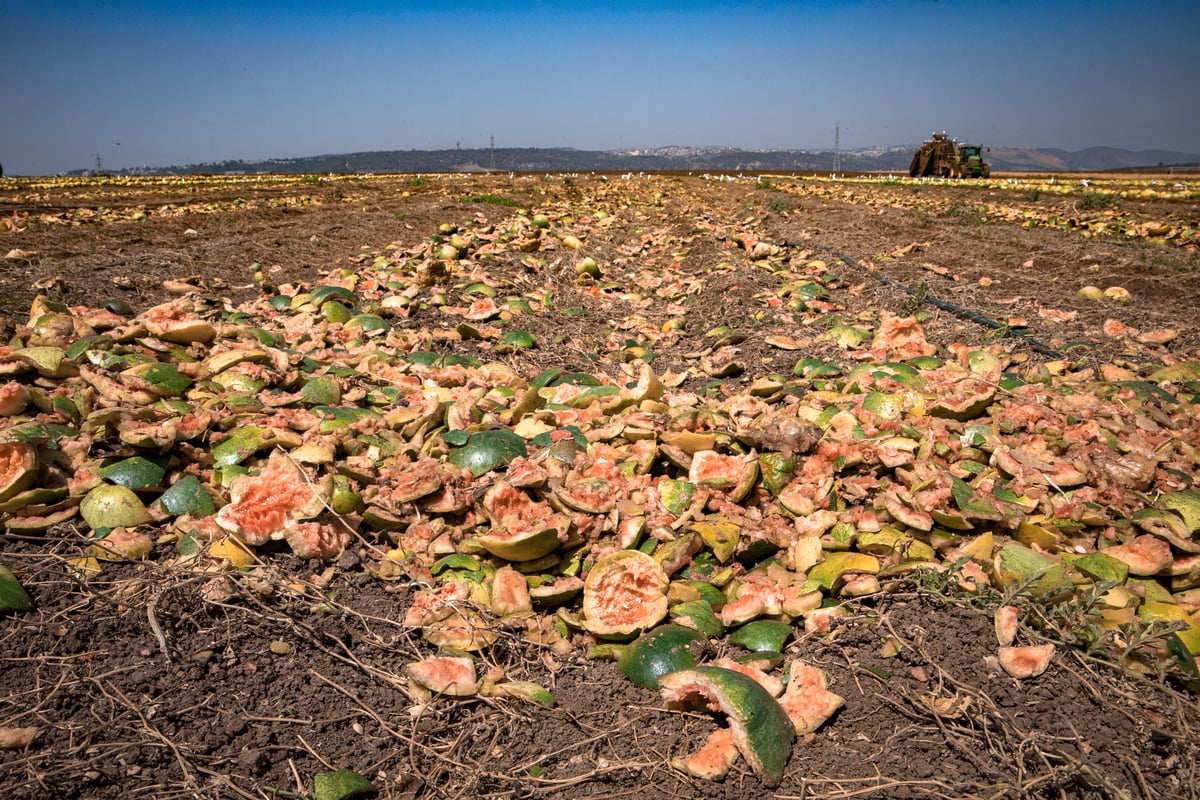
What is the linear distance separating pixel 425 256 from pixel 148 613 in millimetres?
7204

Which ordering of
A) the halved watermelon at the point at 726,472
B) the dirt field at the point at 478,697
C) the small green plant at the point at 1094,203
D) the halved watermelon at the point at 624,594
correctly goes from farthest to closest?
the small green plant at the point at 1094,203
the halved watermelon at the point at 726,472
the halved watermelon at the point at 624,594
the dirt field at the point at 478,697

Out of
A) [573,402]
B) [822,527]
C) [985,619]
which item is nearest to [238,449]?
[573,402]

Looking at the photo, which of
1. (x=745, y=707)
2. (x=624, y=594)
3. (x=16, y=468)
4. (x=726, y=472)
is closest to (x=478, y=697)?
(x=624, y=594)

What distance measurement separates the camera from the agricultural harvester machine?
1460 inches

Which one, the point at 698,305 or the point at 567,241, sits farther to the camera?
the point at 567,241

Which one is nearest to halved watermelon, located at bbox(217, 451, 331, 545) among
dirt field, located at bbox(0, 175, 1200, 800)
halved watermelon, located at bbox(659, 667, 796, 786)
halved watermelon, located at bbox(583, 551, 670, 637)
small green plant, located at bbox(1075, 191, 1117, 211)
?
dirt field, located at bbox(0, 175, 1200, 800)

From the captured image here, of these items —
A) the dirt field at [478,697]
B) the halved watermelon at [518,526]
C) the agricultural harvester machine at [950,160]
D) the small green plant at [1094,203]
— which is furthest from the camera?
the agricultural harvester machine at [950,160]

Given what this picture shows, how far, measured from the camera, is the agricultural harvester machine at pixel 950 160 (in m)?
37.1

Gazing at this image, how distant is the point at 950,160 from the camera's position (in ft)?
123

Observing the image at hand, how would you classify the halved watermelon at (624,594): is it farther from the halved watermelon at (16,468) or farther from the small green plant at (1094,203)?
the small green plant at (1094,203)

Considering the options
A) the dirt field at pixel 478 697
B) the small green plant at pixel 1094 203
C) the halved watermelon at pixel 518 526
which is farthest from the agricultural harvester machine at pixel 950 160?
the halved watermelon at pixel 518 526

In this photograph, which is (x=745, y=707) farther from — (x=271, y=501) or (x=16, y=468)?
(x=16, y=468)

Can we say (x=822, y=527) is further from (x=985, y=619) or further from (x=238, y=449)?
(x=238, y=449)

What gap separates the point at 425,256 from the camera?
908 cm
